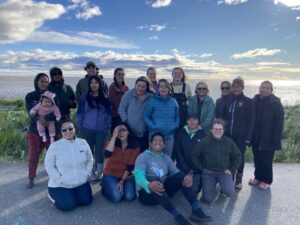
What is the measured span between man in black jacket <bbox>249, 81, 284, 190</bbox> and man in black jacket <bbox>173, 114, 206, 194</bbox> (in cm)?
107

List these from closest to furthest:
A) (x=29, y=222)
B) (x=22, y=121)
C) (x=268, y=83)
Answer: (x=29, y=222) < (x=268, y=83) < (x=22, y=121)

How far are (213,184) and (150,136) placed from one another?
4.40ft

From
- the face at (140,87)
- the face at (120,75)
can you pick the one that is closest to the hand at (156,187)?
the face at (140,87)

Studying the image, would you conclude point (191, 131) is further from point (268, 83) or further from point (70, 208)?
point (70, 208)

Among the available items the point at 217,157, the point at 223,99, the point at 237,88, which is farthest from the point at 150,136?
the point at 237,88

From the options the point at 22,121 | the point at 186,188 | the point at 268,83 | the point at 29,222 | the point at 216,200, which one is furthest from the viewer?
the point at 22,121

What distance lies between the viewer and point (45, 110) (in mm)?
5531

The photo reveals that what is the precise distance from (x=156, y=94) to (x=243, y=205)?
7.79 feet

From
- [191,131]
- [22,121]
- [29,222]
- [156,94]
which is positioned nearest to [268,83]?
[191,131]

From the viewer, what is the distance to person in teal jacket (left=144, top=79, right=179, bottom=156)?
553 cm

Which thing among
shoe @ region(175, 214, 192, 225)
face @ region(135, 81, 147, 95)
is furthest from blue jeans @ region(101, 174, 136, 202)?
face @ region(135, 81, 147, 95)

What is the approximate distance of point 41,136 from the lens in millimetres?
5621

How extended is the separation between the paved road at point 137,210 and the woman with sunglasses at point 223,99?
147cm

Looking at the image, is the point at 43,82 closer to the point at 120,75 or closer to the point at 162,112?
the point at 120,75
